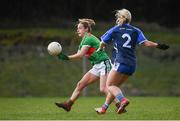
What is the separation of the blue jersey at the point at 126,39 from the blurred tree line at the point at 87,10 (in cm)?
1884

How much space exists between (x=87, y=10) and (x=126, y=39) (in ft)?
62.5

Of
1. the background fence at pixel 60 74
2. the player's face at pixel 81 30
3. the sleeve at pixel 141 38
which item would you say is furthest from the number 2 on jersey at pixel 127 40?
the background fence at pixel 60 74

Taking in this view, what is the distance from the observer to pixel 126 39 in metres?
13.4

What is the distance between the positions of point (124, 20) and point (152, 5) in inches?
789

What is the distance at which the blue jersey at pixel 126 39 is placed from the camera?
13.4 metres

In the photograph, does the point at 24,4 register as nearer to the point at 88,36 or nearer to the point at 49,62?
the point at 49,62

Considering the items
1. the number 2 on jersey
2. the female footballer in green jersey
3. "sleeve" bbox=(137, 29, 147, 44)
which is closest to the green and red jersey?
the female footballer in green jersey

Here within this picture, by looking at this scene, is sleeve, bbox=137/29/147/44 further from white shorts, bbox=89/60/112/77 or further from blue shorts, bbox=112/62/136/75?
white shorts, bbox=89/60/112/77

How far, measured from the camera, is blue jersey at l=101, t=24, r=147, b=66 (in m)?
13.4

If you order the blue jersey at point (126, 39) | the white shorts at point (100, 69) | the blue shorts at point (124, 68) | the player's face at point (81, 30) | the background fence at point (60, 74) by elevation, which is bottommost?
the background fence at point (60, 74)

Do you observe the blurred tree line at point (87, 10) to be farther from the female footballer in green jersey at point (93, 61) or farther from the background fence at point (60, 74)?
the female footballer in green jersey at point (93, 61)

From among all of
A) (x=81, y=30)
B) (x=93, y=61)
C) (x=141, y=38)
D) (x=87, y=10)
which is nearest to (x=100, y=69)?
(x=93, y=61)

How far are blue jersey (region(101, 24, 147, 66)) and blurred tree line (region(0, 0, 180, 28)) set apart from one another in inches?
742

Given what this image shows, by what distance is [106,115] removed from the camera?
1376cm
